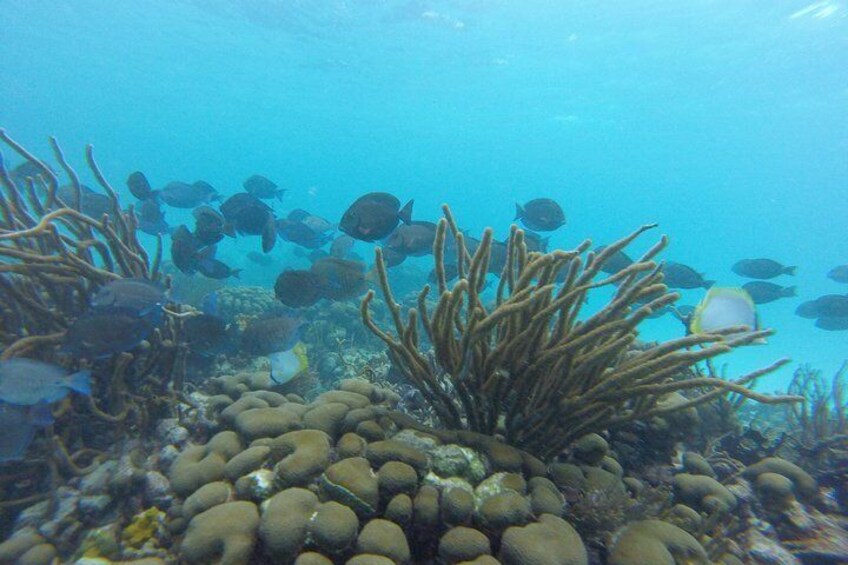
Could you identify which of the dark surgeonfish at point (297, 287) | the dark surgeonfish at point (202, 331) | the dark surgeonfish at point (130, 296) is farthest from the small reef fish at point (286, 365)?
the dark surgeonfish at point (297, 287)

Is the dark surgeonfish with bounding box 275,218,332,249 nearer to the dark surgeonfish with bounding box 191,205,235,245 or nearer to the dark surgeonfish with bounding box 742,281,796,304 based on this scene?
the dark surgeonfish with bounding box 191,205,235,245

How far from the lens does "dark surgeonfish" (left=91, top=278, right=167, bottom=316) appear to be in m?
3.50

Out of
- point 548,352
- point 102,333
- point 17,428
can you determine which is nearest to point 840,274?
point 548,352

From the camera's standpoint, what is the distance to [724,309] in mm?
4586

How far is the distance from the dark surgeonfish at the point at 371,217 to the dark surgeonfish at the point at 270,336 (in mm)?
1384

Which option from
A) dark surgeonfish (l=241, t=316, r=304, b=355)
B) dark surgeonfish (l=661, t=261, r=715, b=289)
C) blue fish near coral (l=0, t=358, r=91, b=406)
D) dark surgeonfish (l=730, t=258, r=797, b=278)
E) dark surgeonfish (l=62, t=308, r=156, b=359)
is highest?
dark surgeonfish (l=730, t=258, r=797, b=278)

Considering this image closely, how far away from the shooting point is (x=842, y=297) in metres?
9.28

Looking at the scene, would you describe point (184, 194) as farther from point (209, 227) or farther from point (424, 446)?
point (424, 446)

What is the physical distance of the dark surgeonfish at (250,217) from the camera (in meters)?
6.62

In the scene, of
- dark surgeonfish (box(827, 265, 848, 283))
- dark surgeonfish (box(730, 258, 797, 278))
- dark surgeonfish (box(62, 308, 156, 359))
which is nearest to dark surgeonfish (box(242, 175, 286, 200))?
dark surgeonfish (box(62, 308, 156, 359))

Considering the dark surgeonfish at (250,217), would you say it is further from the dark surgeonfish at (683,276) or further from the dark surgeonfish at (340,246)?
the dark surgeonfish at (683,276)

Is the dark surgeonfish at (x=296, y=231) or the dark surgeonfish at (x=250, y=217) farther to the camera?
the dark surgeonfish at (x=296, y=231)

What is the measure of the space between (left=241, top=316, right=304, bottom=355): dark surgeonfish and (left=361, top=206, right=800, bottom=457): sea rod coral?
2262mm

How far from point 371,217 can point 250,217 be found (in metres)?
2.12
